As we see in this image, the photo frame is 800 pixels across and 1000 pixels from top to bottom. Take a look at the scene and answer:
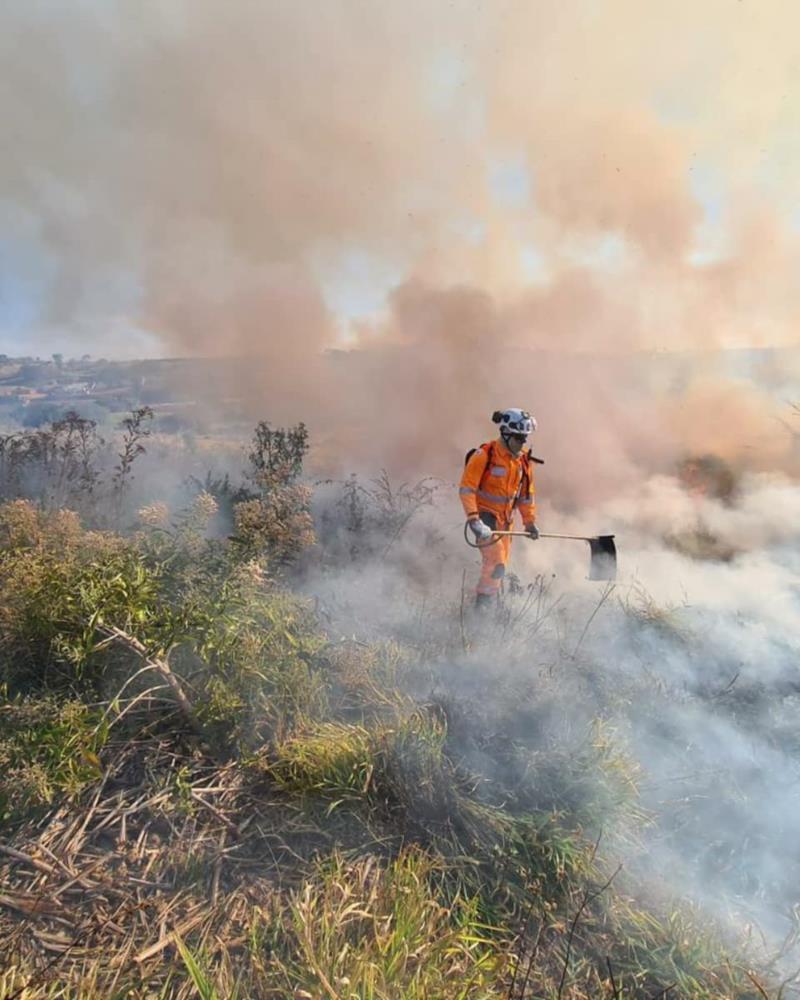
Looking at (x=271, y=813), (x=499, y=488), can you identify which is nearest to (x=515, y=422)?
(x=499, y=488)

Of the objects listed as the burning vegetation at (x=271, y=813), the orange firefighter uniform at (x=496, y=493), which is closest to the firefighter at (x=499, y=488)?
the orange firefighter uniform at (x=496, y=493)

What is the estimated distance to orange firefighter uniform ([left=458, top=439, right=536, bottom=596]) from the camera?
4.86 m

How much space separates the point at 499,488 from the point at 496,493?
0.19 feet

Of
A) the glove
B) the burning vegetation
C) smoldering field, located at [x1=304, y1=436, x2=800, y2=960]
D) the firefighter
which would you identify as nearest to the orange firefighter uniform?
the firefighter

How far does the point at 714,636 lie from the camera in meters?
4.61

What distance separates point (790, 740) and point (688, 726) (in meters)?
0.70

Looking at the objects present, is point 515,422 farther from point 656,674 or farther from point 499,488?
point 656,674

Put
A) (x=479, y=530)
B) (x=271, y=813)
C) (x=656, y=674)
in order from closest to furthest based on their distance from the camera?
(x=271, y=813)
(x=656, y=674)
(x=479, y=530)

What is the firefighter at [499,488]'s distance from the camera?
4785mm

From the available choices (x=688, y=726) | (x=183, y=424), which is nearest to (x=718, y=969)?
(x=688, y=726)

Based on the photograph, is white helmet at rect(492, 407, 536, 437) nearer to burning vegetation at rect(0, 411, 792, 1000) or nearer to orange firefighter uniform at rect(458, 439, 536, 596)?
orange firefighter uniform at rect(458, 439, 536, 596)

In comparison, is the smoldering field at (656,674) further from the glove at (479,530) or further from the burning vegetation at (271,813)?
the glove at (479,530)

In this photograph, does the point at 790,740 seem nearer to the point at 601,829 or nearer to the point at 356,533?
the point at 601,829

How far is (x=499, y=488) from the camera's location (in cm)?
497
